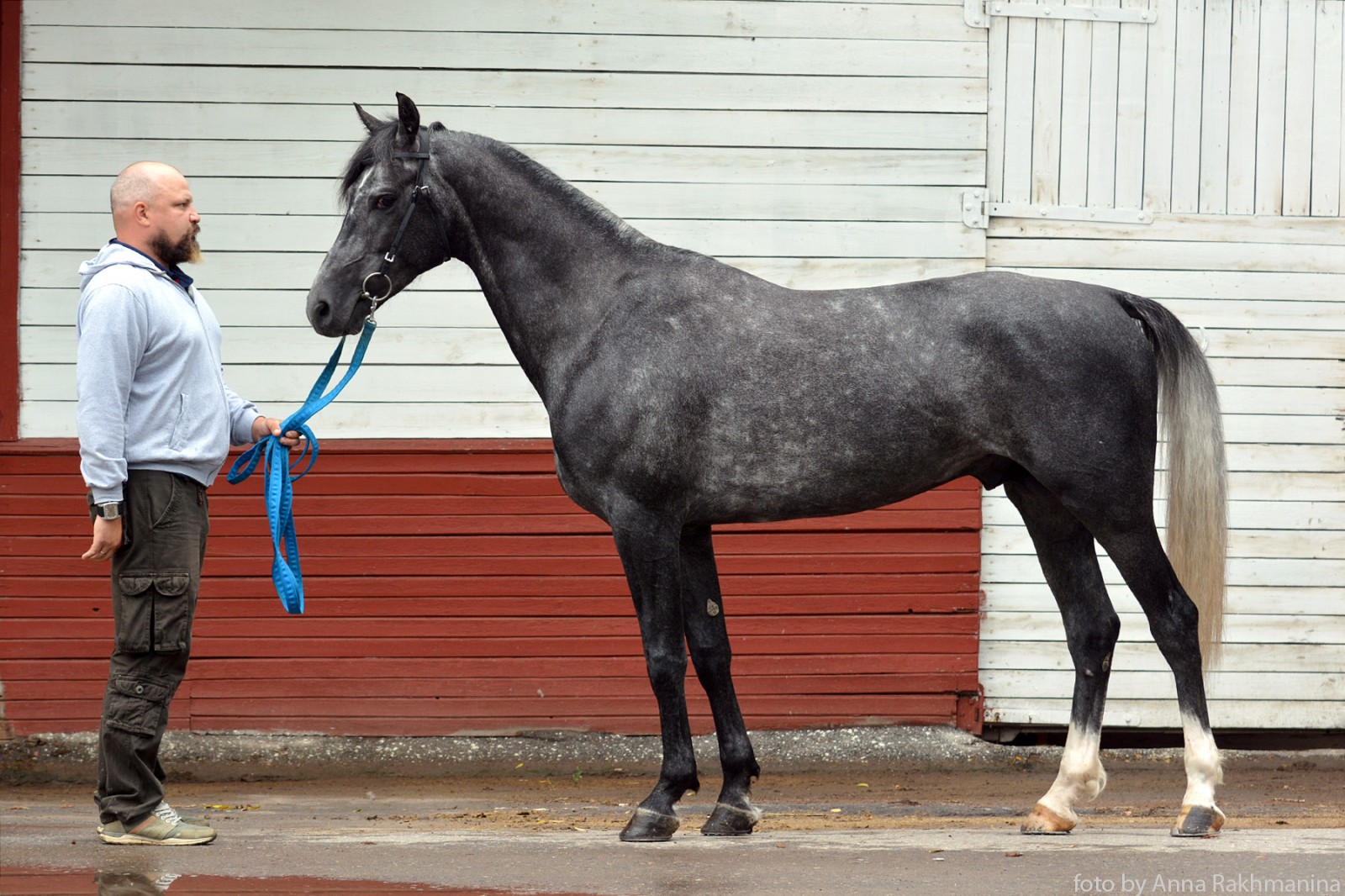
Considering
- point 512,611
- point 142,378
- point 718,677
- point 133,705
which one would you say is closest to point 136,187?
point 142,378

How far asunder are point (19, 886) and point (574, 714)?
301 cm

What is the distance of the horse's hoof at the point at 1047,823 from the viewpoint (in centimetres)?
441

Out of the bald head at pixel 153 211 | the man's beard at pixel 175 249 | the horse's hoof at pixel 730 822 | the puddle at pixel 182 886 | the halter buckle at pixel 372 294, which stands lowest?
the horse's hoof at pixel 730 822

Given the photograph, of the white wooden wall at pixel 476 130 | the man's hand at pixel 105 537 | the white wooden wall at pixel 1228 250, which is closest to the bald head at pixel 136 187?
the man's hand at pixel 105 537

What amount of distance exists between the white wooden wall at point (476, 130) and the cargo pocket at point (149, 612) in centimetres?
240

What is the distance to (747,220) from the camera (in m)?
6.43

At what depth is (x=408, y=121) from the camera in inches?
168

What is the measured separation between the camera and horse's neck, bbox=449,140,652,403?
14.3ft

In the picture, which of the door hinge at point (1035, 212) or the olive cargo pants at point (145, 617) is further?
the door hinge at point (1035, 212)

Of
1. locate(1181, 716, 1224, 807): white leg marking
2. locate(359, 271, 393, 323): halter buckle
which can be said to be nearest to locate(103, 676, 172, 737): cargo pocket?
locate(359, 271, 393, 323): halter buckle

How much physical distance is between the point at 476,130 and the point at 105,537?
3118 mm

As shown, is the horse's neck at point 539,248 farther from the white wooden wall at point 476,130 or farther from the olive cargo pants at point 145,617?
the white wooden wall at point 476,130

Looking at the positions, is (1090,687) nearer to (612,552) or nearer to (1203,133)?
(612,552)

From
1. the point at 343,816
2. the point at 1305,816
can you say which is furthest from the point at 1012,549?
Answer: the point at 343,816
